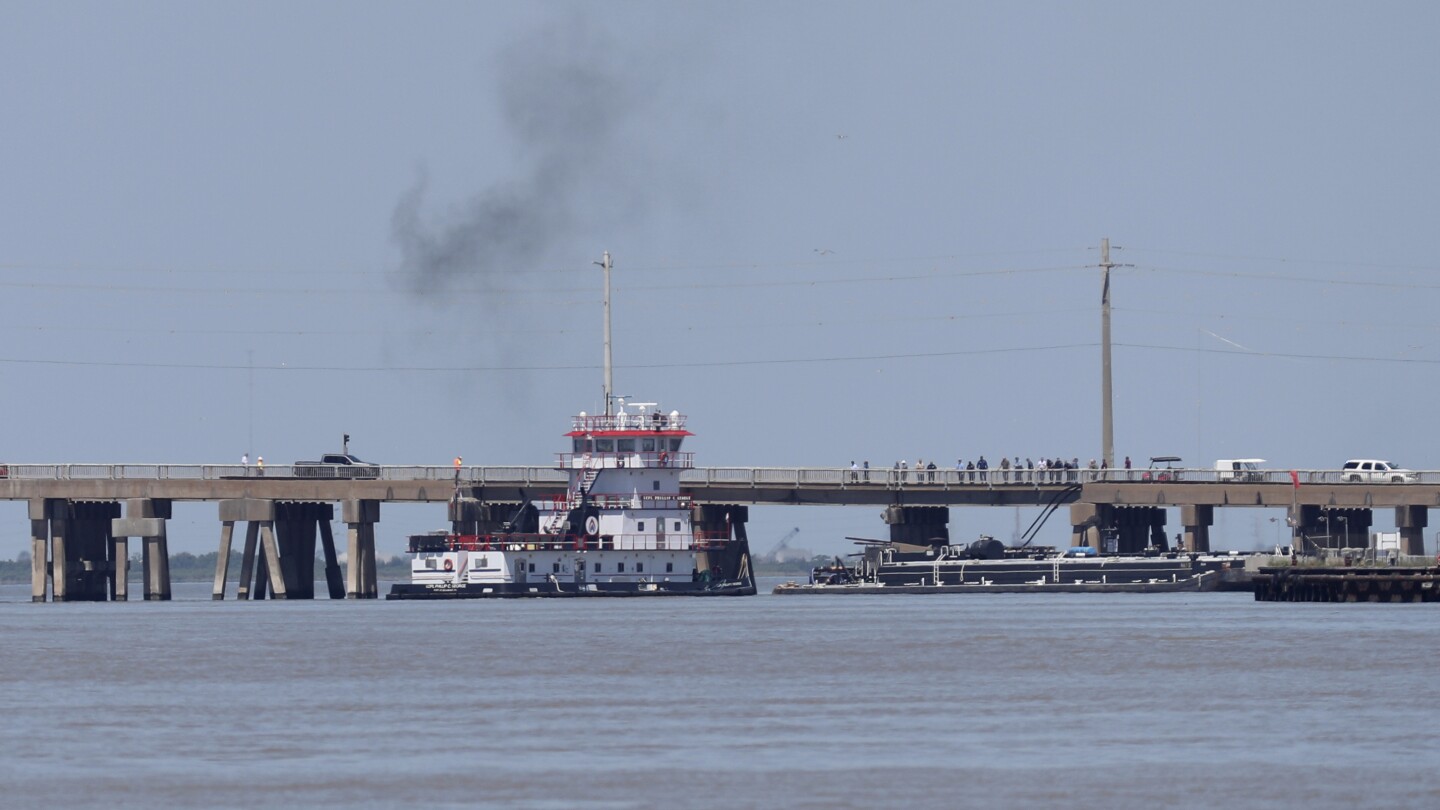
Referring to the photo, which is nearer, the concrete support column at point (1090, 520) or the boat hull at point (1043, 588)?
the boat hull at point (1043, 588)

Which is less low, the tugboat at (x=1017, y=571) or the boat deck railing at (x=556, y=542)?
the boat deck railing at (x=556, y=542)

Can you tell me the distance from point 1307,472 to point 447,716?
88021 millimetres

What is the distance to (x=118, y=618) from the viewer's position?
114 m

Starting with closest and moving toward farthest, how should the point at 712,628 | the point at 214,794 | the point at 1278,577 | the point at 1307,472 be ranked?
1. the point at 214,794
2. the point at 712,628
3. the point at 1278,577
4. the point at 1307,472

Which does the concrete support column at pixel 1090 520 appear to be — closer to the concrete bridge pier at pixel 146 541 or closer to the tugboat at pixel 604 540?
the tugboat at pixel 604 540

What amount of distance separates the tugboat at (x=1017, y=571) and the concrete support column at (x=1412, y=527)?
8.41 meters

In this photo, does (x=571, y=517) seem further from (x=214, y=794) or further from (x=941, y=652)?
(x=214, y=794)

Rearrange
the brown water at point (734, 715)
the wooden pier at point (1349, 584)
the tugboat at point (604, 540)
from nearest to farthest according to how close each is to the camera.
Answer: the brown water at point (734, 715) < the wooden pier at point (1349, 584) < the tugboat at point (604, 540)

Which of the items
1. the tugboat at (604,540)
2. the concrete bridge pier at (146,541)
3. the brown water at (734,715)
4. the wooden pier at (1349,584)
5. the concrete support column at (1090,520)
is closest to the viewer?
the brown water at (734,715)

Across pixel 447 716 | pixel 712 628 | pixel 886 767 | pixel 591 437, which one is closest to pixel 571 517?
pixel 591 437

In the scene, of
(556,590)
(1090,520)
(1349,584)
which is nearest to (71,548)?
(556,590)

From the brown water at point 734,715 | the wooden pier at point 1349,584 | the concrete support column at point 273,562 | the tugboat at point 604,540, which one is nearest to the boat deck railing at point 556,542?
the tugboat at point 604,540

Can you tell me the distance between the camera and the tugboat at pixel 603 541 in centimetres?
12775

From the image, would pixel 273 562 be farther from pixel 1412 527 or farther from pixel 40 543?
pixel 1412 527
